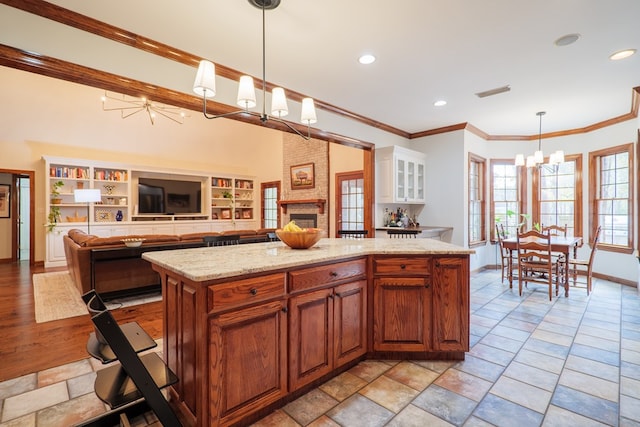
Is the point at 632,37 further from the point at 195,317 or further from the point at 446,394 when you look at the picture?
the point at 195,317

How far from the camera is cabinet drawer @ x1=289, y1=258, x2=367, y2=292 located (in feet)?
6.43

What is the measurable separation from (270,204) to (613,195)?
776 cm

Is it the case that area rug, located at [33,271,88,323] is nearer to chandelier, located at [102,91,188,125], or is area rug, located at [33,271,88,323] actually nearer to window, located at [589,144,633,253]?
chandelier, located at [102,91,188,125]

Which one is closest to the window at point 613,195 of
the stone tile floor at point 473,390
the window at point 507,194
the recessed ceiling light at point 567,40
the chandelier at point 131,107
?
the window at point 507,194

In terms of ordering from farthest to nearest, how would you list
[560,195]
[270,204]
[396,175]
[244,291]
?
[270,204] → [560,195] → [396,175] → [244,291]

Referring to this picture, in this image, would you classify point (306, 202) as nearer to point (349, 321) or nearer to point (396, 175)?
point (396, 175)

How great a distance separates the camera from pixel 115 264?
4.14m

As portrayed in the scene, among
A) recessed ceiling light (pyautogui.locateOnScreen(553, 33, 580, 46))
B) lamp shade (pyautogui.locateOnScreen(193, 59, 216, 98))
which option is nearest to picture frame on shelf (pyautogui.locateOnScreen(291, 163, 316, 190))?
recessed ceiling light (pyautogui.locateOnScreen(553, 33, 580, 46))

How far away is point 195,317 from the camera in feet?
5.21

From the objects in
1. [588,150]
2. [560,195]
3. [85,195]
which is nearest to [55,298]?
[85,195]

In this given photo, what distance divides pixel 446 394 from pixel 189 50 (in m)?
3.46

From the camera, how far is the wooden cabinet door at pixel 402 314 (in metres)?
2.46

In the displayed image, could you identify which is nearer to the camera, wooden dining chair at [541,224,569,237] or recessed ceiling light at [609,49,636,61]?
recessed ceiling light at [609,49,636,61]

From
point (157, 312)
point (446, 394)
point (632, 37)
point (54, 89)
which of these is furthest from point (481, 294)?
point (54, 89)
